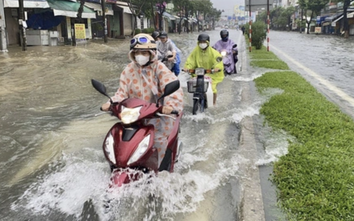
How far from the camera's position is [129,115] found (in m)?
2.83

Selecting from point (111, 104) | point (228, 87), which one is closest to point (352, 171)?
point (111, 104)

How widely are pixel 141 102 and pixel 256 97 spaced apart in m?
5.07

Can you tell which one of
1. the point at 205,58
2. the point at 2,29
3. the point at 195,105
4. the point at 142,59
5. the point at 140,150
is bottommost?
the point at 195,105

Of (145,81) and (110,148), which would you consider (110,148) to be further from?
(145,81)

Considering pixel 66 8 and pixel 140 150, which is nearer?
pixel 140 150

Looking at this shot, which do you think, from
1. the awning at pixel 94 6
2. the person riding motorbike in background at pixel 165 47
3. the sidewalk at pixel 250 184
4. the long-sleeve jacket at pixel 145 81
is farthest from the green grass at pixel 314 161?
the awning at pixel 94 6

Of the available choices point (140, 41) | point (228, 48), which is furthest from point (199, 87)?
point (228, 48)

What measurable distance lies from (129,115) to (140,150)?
304mm

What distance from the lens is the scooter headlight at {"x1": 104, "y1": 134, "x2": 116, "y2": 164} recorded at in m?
2.87

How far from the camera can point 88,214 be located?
3117mm

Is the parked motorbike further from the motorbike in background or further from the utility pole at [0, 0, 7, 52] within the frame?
the utility pole at [0, 0, 7, 52]

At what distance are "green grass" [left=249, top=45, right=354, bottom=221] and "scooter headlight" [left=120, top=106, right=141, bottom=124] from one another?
1.53 metres

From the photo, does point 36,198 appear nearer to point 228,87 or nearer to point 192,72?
point 192,72

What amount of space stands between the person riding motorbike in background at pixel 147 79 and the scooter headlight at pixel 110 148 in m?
0.48
